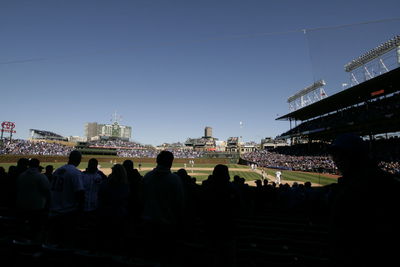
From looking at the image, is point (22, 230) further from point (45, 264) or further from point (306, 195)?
point (306, 195)

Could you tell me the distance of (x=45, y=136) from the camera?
122m

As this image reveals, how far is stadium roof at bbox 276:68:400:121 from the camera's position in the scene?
33.9 m

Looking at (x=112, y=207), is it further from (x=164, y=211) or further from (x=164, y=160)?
(x=164, y=160)

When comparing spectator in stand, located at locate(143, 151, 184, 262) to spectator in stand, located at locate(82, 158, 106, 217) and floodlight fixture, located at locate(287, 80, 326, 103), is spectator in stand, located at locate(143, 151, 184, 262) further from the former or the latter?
floodlight fixture, located at locate(287, 80, 326, 103)

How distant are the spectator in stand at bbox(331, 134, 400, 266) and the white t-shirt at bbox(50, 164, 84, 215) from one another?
12.9 ft

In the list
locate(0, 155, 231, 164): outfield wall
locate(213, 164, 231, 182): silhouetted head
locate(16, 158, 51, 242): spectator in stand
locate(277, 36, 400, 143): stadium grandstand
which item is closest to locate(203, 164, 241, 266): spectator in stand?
locate(213, 164, 231, 182): silhouetted head

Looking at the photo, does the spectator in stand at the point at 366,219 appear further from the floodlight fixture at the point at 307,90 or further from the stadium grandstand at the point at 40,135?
the stadium grandstand at the point at 40,135

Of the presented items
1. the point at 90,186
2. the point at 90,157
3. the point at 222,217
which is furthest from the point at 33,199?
the point at 90,157

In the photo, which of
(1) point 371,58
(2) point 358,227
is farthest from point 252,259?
(1) point 371,58

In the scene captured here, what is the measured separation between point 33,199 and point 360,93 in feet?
167

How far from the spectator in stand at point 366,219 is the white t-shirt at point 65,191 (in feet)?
12.9

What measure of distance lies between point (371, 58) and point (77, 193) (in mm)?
52329

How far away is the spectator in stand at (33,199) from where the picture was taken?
4020mm

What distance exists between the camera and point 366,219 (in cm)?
141
